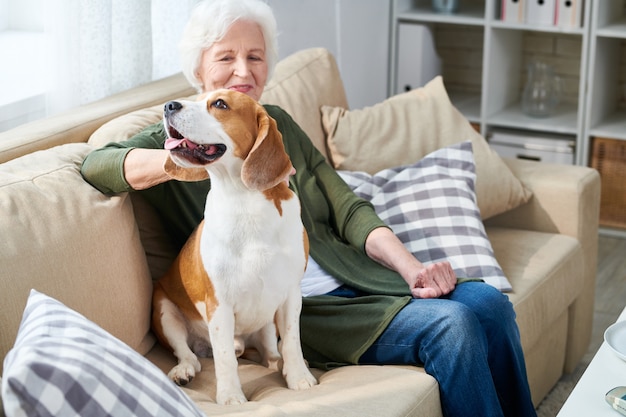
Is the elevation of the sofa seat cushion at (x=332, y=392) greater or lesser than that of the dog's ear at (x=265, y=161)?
lesser

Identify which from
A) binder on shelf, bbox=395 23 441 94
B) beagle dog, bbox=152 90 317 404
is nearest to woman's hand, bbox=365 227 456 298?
beagle dog, bbox=152 90 317 404

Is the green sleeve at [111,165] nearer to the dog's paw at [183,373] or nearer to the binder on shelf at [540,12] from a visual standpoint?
the dog's paw at [183,373]

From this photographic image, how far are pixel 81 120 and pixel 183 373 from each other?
2.19 ft

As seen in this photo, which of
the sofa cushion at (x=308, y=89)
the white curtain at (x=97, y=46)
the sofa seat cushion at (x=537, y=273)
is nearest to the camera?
the sofa seat cushion at (x=537, y=273)

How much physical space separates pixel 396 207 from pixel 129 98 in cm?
73

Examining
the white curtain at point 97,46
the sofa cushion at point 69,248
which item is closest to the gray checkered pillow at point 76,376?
the sofa cushion at point 69,248

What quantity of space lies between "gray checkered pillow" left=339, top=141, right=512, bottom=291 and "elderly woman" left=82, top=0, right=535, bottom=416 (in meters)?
0.19

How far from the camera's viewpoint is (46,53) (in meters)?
2.45

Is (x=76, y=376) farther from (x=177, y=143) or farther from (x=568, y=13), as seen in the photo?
(x=568, y=13)

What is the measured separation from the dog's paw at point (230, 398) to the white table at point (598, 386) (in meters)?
0.56

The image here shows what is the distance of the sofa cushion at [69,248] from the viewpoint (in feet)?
5.40

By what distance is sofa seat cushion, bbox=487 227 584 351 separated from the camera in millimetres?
2309

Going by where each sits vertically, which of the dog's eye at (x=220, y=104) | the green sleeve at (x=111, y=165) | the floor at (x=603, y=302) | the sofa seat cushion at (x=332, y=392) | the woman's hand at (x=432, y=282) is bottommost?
the floor at (x=603, y=302)

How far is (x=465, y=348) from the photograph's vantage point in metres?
1.88
